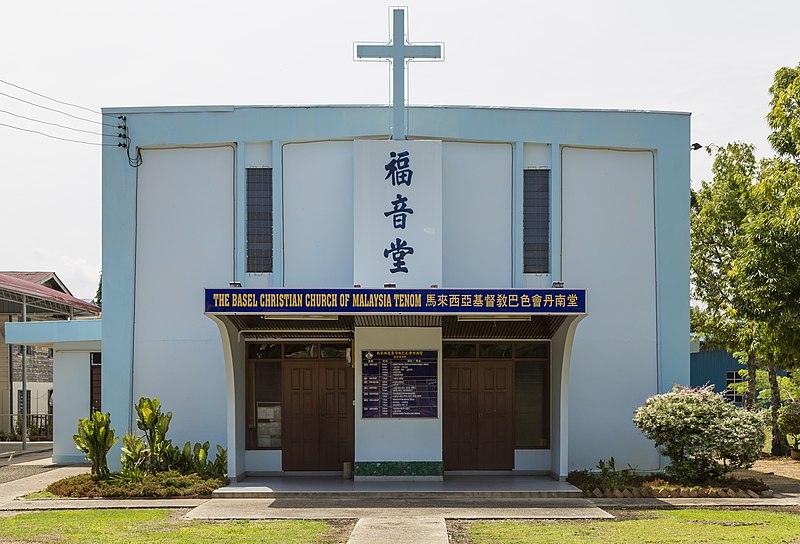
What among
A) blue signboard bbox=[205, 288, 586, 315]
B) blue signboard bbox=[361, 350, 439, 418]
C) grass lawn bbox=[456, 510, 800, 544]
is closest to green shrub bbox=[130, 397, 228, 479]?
blue signboard bbox=[361, 350, 439, 418]

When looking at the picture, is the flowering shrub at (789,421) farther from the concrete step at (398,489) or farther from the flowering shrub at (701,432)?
the concrete step at (398,489)

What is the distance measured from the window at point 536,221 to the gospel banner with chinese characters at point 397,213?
7.68ft

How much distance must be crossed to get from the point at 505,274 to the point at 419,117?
3.49 m

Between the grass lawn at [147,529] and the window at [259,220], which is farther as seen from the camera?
the window at [259,220]

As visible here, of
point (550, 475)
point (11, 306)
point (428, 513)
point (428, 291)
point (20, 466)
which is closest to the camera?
point (428, 513)

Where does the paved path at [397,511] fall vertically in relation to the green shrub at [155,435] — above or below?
below

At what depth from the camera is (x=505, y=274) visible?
19547 mm

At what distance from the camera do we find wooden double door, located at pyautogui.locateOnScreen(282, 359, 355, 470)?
19344 millimetres

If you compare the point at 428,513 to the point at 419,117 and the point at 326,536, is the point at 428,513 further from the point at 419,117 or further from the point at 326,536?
the point at 419,117

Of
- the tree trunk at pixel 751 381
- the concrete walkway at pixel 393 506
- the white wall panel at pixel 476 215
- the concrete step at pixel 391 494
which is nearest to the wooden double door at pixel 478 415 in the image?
the white wall panel at pixel 476 215

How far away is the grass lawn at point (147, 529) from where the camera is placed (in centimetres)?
1271

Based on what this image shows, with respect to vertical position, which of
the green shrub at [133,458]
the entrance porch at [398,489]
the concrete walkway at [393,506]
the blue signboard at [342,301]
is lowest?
the concrete walkway at [393,506]

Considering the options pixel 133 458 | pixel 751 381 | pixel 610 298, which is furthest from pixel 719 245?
pixel 133 458

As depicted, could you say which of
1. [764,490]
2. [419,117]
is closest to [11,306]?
[419,117]
